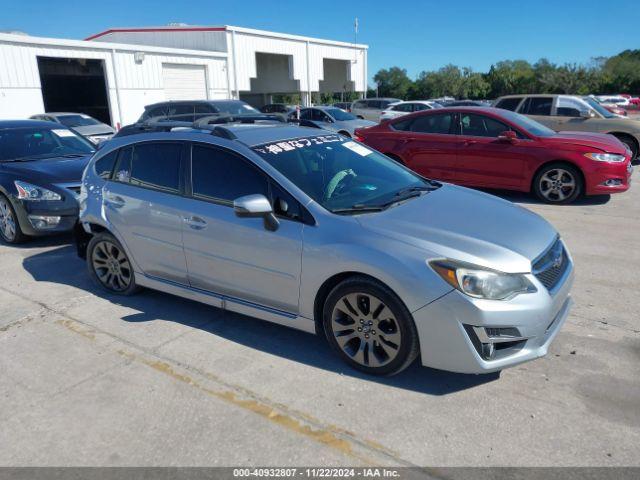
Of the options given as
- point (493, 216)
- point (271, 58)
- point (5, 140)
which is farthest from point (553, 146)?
point (271, 58)

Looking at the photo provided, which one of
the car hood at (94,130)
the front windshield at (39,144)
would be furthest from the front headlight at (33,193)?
the car hood at (94,130)

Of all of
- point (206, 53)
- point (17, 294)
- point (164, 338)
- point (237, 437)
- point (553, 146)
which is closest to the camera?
point (237, 437)

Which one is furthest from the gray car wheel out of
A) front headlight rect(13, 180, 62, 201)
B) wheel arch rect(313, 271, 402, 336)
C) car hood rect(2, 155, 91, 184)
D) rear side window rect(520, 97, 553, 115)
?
rear side window rect(520, 97, 553, 115)

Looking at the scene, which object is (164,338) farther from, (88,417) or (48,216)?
(48,216)

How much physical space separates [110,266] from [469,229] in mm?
3446

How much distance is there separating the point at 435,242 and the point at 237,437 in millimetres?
1633

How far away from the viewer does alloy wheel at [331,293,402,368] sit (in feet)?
10.4

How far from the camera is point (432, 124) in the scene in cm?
905

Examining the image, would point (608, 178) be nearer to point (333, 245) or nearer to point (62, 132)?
point (333, 245)

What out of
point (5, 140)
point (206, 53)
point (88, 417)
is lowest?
point (88, 417)

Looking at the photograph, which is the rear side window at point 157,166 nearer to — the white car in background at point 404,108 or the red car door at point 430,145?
the red car door at point 430,145

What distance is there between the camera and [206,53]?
29.4 meters

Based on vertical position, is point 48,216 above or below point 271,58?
below

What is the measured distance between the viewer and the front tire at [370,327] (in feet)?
10.2
